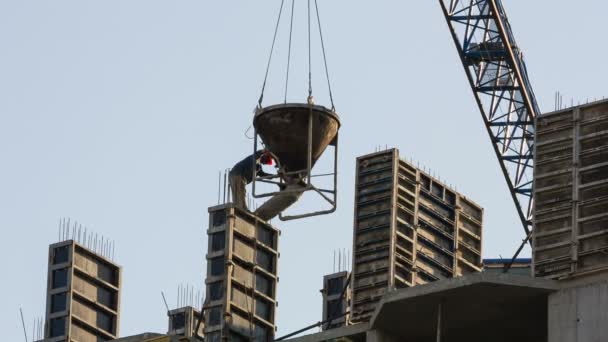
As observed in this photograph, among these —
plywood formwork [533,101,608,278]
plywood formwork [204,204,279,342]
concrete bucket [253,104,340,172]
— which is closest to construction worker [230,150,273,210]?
plywood formwork [204,204,279,342]

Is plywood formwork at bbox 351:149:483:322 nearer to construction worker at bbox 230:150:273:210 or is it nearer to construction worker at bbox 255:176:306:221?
construction worker at bbox 230:150:273:210

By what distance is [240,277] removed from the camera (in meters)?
85.0

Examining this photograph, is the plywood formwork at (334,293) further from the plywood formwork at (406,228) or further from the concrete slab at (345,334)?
the concrete slab at (345,334)

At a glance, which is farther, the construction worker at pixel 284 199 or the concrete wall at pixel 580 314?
the construction worker at pixel 284 199

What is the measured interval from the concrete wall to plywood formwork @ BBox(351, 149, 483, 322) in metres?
14.7

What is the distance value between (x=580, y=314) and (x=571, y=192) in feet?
15.9

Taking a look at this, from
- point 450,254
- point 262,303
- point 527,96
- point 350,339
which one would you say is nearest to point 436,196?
point 450,254

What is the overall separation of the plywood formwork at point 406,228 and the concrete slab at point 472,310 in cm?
1032

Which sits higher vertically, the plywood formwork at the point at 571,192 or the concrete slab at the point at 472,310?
the plywood formwork at the point at 571,192

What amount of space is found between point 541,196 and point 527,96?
1946 inches

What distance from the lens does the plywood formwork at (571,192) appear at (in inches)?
2798

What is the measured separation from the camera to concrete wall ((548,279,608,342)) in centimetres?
6862

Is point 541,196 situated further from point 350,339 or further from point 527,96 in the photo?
point 527,96

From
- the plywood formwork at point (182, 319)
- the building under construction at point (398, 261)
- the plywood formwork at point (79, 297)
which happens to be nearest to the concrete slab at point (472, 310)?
the building under construction at point (398, 261)
